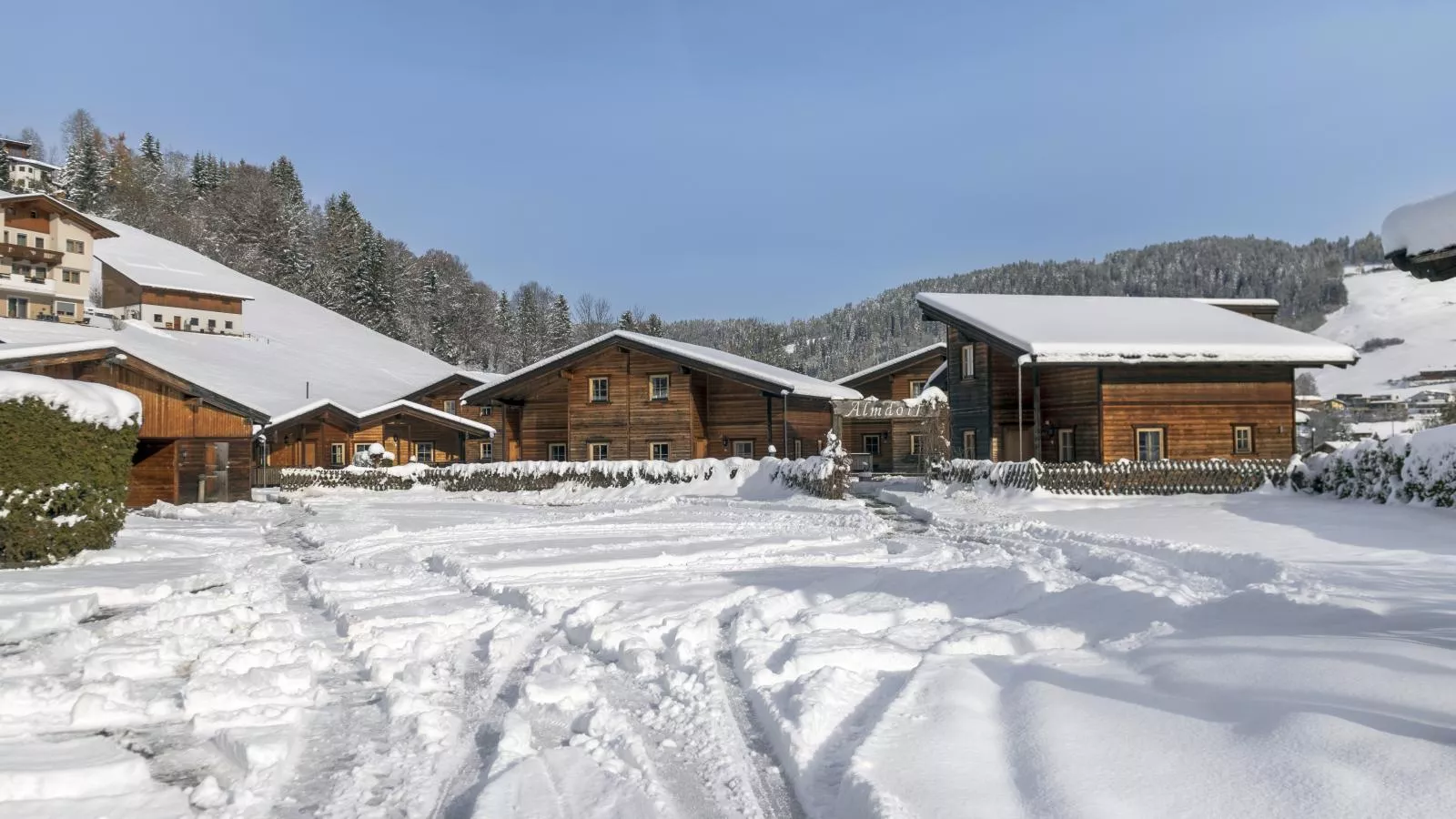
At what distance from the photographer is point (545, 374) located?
1471 inches

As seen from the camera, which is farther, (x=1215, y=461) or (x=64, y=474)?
(x=1215, y=461)

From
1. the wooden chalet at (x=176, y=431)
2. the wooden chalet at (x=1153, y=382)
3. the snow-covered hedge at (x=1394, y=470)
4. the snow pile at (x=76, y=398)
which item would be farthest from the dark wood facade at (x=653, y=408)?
the snow pile at (x=76, y=398)

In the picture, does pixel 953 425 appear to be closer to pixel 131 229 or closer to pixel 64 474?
pixel 64 474

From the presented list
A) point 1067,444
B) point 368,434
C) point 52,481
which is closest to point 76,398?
point 52,481

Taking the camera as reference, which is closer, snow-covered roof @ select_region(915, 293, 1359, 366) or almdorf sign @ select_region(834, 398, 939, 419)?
snow-covered roof @ select_region(915, 293, 1359, 366)

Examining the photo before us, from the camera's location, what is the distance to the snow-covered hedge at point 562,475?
28150 mm

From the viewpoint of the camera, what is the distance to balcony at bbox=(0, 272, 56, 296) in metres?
64.4

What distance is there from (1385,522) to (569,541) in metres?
14.7

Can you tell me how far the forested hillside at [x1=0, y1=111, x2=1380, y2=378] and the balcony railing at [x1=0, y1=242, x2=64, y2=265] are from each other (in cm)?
3513

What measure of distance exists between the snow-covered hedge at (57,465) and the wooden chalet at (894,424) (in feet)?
109

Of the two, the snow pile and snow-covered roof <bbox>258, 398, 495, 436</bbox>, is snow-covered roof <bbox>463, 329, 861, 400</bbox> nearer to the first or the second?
snow-covered roof <bbox>258, 398, 495, 436</bbox>

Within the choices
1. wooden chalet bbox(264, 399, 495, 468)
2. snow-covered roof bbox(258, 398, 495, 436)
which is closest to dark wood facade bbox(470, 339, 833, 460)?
snow-covered roof bbox(258, 398, 495, 436)

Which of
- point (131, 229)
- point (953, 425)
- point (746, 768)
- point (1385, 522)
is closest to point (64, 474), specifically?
point (746, 768)

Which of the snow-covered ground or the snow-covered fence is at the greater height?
the snow-covered fence
